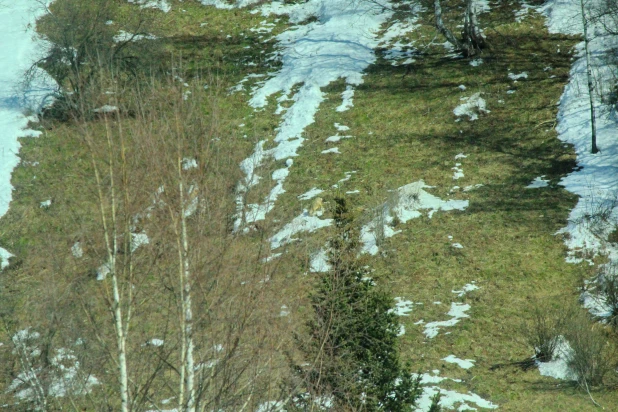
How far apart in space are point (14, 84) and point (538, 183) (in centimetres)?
1800

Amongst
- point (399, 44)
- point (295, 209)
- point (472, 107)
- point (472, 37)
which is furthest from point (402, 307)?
point (399, 44)

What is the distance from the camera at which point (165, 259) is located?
22.8 feet

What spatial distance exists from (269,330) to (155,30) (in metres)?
20.3

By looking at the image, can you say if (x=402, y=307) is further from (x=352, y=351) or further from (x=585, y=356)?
(x=352, y=351)

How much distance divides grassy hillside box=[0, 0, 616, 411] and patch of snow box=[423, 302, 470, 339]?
11 centimetres

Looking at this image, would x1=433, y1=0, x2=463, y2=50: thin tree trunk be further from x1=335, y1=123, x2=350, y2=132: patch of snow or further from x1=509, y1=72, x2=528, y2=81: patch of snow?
x1=335, y1=123, x2=350, y2=132: patch of snow

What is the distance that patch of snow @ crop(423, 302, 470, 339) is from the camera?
1152cm

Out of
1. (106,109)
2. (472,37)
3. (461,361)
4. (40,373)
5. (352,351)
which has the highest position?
(106,109)

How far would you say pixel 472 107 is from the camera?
715 inches

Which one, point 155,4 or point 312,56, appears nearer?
point 312,56

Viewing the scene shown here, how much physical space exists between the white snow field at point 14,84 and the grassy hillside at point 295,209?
1.42 ft

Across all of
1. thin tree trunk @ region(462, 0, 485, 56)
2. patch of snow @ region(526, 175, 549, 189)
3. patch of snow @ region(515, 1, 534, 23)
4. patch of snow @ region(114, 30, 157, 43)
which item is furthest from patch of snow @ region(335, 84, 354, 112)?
patch of snow @ region(114, 30, 157, 43)

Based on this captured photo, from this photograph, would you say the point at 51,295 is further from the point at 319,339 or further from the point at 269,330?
the point at 319,339

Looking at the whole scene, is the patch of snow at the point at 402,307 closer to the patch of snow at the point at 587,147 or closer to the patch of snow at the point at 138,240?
the patch of snow at the point at 587,147
